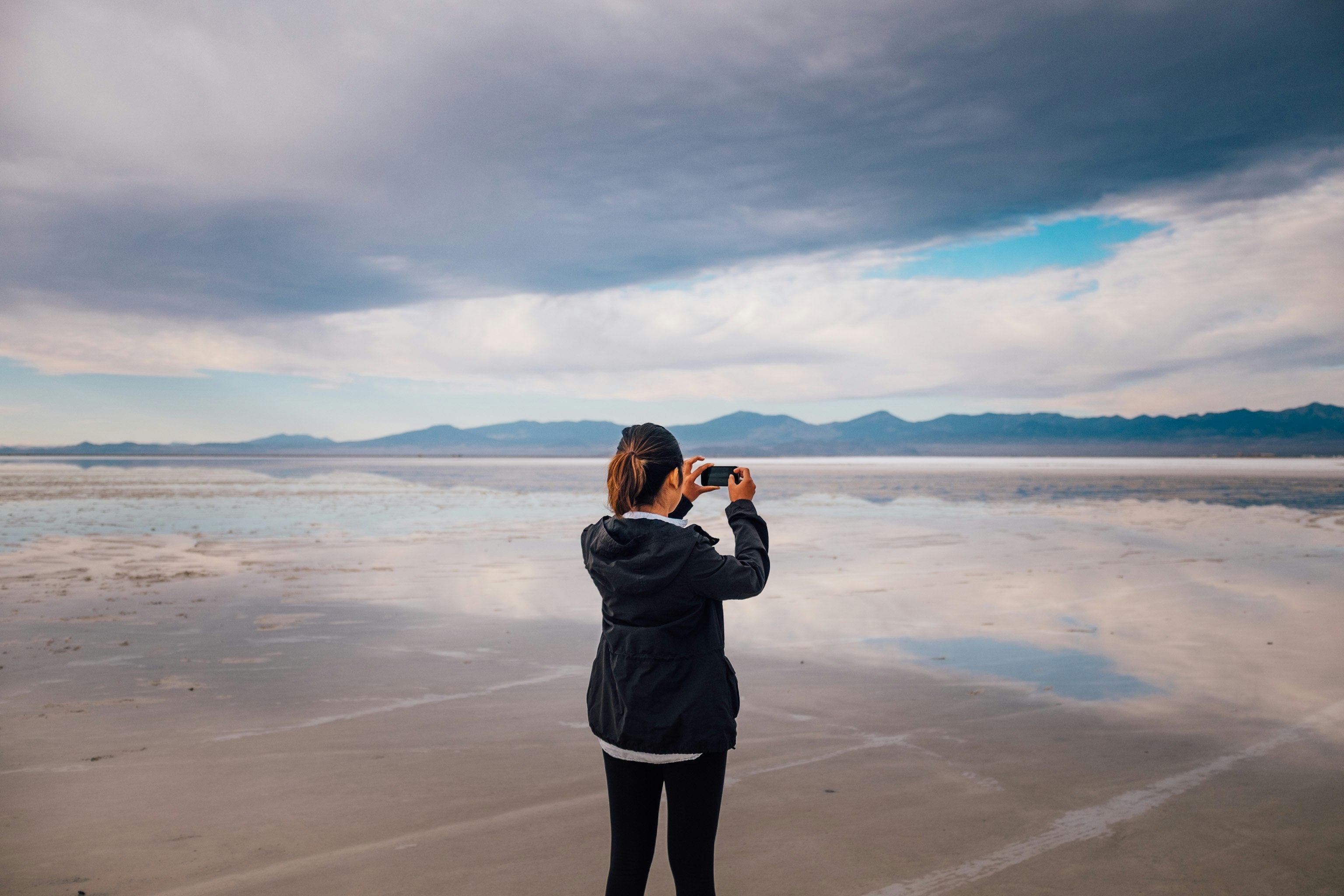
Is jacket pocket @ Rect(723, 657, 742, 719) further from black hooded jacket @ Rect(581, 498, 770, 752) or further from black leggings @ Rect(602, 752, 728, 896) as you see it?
black leggings @ Rect(602, 752, 728, 896)

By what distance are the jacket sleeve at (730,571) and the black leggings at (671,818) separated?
0.58 metres

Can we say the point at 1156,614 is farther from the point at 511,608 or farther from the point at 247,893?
the point at 247,893

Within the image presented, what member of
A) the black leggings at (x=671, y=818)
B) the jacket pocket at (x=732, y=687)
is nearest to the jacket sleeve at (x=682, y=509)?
the jacket pocket at (x=732, y=687)

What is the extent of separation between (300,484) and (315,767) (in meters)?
39.1

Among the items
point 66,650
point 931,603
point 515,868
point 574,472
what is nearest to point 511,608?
point 66,650

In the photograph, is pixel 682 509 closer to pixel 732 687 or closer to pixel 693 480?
pixel 693 480

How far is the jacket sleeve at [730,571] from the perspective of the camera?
2.71 metres

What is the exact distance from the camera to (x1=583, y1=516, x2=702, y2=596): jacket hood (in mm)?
2689

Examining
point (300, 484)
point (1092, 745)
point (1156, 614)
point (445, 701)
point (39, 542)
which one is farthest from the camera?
point (300, 484)

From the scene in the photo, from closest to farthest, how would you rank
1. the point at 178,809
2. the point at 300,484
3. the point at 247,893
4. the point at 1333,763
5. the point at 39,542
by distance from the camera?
the point at 247,893 → the point at 178,809 → the point at 1333,763 → the point at 39,542 → the point at 300,484

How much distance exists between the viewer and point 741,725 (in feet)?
19.7

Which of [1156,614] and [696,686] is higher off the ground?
[696,686]

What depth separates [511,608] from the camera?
10148 mm

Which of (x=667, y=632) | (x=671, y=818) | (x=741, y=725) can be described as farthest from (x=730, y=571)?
(x=741, y=725)
